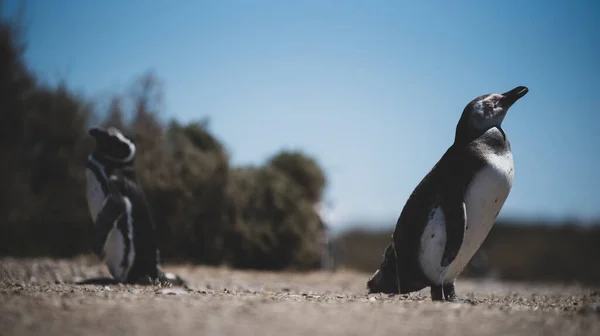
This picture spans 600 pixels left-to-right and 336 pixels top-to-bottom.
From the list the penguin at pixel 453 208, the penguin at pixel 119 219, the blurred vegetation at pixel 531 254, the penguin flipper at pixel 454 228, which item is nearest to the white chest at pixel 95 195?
the penguin at pixel 119 219

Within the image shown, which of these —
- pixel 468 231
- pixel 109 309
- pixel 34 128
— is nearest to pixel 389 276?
pixel 468 231

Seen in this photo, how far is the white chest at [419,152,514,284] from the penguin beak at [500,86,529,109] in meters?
0.58

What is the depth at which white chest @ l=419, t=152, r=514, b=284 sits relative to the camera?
448cm

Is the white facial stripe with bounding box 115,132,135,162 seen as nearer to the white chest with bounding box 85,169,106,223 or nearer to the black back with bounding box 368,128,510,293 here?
the white chest with bounding box 85,169,106,223

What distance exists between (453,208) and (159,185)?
8.58 metres

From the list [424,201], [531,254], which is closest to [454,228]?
[424,201]

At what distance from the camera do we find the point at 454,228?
440cm

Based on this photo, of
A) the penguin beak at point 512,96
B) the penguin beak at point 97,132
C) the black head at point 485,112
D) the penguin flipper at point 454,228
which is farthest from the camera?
the penguin beak at point 97,132

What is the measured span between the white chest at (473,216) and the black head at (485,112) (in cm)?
33

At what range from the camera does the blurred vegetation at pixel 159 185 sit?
12.1 metres

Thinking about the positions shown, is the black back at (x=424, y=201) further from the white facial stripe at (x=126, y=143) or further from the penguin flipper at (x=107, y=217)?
the white facial stripe at (x=126, y=143)

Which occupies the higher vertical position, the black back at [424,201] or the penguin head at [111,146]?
the penguin head at [111,146]

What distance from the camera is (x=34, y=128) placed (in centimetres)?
1441

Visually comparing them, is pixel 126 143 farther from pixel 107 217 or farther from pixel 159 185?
pixel 159 185
